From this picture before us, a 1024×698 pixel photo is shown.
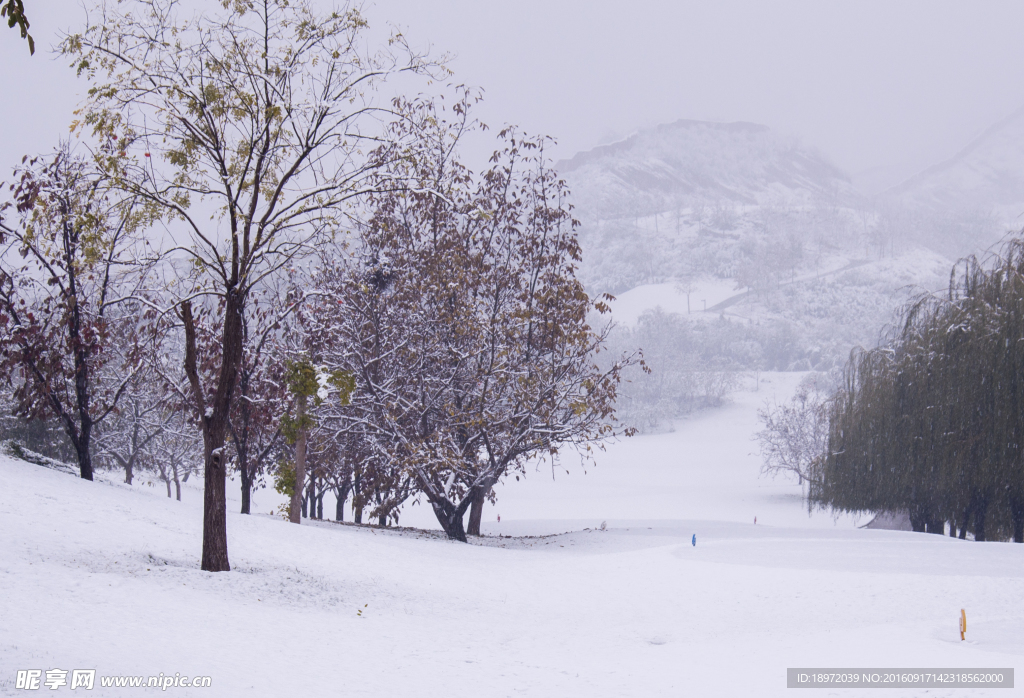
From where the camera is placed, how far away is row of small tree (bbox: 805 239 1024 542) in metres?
22.0

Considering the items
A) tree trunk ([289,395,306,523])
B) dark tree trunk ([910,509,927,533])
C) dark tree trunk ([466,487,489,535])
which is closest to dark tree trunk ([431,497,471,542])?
dark tree trunk ([466,487,489,535])

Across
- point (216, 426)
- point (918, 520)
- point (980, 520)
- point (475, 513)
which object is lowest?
point (918, 520)

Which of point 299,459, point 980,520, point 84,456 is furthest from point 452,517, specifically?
point 980,520

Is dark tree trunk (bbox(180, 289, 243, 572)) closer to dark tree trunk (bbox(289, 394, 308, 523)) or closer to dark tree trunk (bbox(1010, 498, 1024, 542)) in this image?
dark tree trunk (bbox(289, 394, 308, 523))

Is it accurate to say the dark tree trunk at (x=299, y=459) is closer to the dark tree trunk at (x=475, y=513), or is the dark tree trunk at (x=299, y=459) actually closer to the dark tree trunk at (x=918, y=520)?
the dark tree trunk at (x=475, y=513)

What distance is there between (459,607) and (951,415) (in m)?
17.4

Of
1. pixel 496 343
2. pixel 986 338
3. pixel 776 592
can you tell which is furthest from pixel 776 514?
pixel 776 592

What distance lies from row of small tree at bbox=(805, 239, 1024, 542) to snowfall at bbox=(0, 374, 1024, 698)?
9.02ft

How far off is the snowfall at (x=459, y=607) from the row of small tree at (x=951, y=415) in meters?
2.75

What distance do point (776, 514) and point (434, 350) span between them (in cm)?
4278

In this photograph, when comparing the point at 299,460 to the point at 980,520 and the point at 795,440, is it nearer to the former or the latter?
the point at 980,520

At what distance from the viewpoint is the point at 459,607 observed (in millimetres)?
13047

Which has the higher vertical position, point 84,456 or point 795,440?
point 84,456

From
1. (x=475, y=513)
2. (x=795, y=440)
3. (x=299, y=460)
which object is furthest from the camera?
(x=795, y=440)
